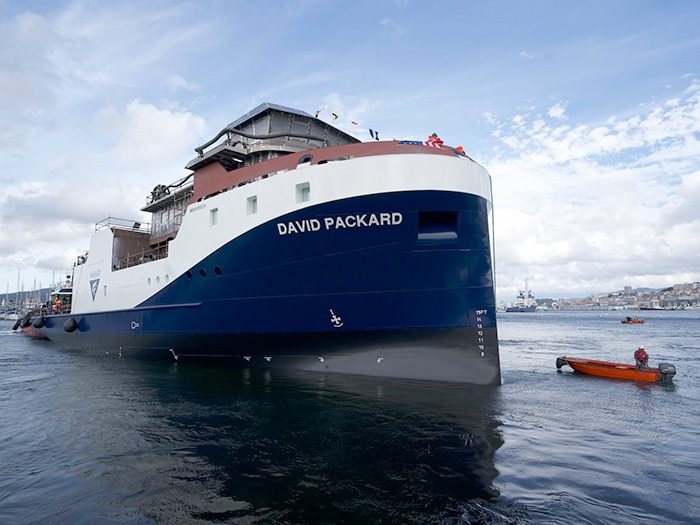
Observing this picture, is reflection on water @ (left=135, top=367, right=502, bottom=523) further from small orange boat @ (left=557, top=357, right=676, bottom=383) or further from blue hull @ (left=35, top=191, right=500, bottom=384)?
small orange boat @ (left=557, top=357, right=676, bottom=383)

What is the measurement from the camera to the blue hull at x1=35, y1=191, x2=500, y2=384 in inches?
450

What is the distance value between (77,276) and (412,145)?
858 inches

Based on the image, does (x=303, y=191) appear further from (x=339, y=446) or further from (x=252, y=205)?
(x=339, y=446)

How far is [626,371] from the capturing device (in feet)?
51.4

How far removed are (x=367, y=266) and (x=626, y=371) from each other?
35.8 feet

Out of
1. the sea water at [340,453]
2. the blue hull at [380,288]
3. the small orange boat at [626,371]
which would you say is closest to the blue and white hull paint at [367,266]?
the blue hull at [380,288]

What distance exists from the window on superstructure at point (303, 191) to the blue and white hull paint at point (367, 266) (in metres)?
0.03

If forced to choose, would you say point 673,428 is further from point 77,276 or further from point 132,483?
point 77,276

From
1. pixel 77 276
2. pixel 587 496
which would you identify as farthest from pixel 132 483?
pixel 77 276

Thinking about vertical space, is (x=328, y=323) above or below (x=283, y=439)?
above

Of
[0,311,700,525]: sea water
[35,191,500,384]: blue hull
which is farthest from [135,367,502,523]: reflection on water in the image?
[35,191,500,384]: blue hull

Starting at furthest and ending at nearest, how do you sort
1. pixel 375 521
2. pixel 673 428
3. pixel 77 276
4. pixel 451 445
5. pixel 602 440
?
pixel 77 276, pixel 673 428, pixel 602 440, pixel 451 445, pixel 375 521

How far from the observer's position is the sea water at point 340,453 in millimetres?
5195

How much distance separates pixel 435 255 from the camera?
11.4 m
